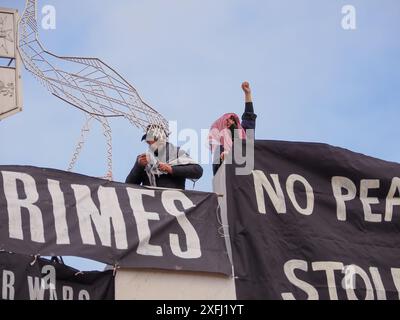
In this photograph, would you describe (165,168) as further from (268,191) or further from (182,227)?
(268,191)

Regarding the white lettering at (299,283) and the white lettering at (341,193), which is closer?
the white lettering at (299,283)

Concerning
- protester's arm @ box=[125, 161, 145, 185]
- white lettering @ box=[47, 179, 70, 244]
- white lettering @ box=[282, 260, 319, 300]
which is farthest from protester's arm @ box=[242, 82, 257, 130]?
white lettering @ box=[47, 179, 70, 244]

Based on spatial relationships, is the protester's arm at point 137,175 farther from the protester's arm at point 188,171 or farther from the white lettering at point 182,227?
the white lettering at point 182,227

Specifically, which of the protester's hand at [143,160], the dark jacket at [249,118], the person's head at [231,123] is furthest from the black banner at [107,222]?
the dark jacket at [249,118]

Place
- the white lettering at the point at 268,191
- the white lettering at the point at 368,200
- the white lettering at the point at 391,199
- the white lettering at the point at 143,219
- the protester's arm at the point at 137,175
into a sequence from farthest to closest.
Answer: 1. the white lettering at the point at 391,199
2. the white lettering at the point at 368,200
3. the protester's arm at the point at 137,175
4. the white lettering at the point at 268,191
5. the white lettering at the point at 143,219

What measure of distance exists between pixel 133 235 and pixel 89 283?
2.03 ft

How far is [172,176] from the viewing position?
1159 cm

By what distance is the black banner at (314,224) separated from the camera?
36.4 ft

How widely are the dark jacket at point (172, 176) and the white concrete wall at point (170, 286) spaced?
1129 millimetres

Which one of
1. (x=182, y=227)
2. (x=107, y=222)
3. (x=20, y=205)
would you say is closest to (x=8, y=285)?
(x=20, y=205)

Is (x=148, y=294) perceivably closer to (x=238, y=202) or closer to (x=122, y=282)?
(x=122, y=282)

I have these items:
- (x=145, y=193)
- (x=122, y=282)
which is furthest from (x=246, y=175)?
(x=122, y=282)

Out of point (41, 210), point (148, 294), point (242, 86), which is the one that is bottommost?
point (148, 294)

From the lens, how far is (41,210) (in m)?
10.7
